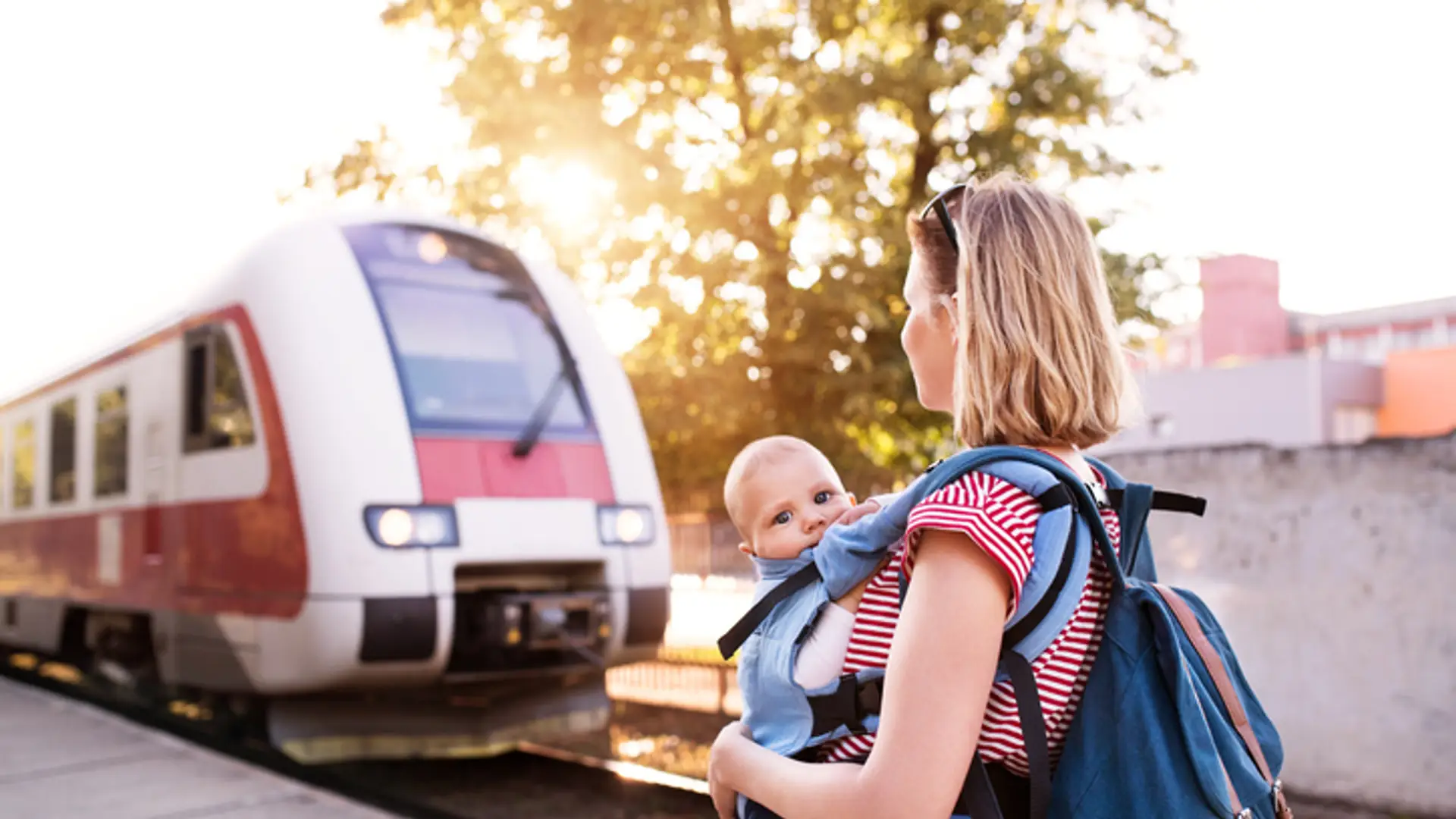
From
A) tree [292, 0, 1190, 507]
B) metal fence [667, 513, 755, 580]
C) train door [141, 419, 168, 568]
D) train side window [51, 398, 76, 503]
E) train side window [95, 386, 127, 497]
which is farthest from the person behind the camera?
metal fence [667, 513, 755, 580]

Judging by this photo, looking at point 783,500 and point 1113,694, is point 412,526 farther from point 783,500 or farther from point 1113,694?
point 1113,694

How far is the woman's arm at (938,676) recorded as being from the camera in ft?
4.52

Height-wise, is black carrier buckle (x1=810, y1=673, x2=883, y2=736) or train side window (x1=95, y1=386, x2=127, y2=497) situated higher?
train side window (x1=95, y1=386, x2=127, y2=497)

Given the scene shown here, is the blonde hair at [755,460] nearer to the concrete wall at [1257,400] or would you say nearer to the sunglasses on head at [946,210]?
the sunglasses on head at [946,210]

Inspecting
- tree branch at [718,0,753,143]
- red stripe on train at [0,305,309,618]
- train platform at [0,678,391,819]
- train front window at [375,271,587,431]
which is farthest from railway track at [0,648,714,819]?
tree branch at [718,0,753,143]

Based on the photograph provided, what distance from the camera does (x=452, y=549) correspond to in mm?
6480

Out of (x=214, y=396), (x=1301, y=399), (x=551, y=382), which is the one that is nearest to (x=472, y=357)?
(x=551, y=382)

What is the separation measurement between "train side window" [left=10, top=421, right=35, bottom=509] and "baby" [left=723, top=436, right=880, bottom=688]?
10144 millimetres

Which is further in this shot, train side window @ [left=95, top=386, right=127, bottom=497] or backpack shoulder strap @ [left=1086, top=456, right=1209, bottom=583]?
train side window @ [left=95, top=386, right=127, bottom=497]

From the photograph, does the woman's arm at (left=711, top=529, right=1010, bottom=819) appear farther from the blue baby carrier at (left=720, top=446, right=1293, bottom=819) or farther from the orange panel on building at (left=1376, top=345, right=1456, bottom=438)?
the orange panel on building at (left=1376, top=345, right=1456, bottom=438)

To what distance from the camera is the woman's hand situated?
1.73 metres

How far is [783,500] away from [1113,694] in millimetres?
552

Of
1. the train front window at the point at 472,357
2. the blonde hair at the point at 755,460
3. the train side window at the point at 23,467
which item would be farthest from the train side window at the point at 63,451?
the blonde hair at the point at 755,460

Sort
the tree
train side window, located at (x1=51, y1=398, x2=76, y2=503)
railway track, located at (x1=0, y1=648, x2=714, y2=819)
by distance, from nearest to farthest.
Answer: railway track, located at (x1=0, y1=648, x2=714, y2=819)
train side window, located at (x1=51, y1=398, x2=76, y2=503)
the tree
